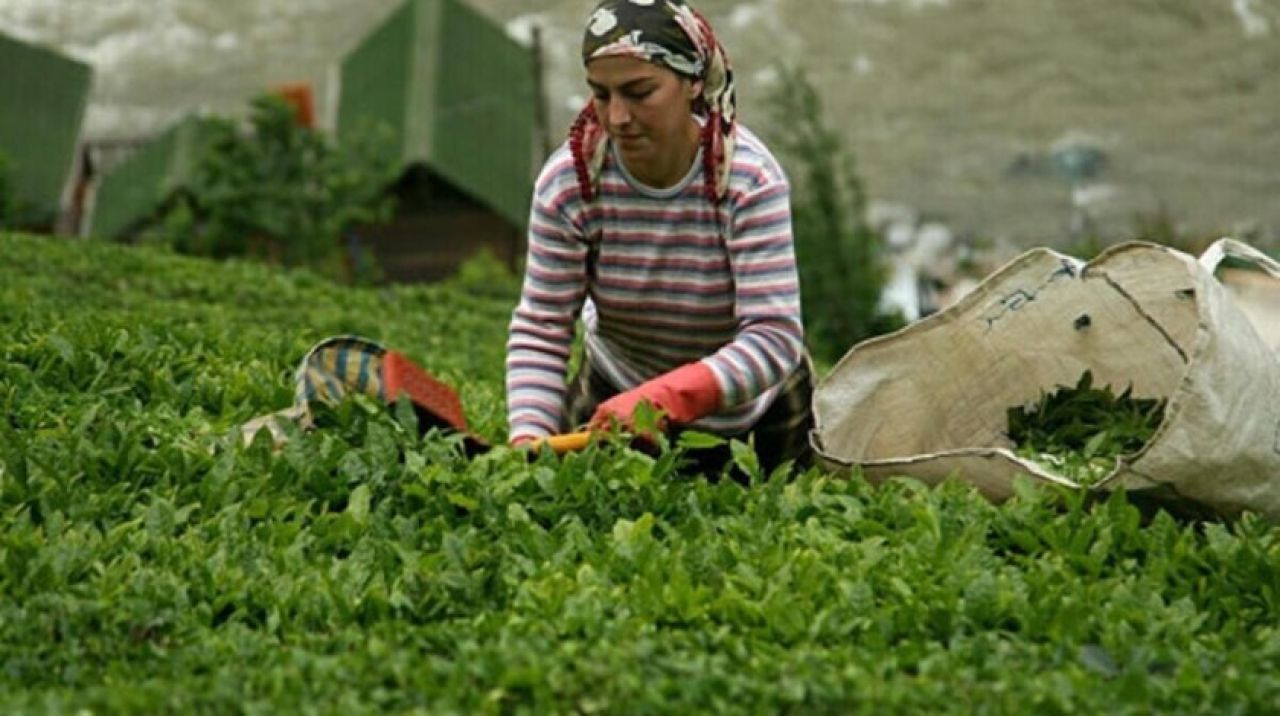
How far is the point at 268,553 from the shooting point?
4.34 metres

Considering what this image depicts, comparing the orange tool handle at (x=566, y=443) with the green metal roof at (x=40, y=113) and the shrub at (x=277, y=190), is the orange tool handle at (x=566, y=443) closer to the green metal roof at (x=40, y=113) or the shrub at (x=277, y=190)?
the shrub at (x=277, y=190)

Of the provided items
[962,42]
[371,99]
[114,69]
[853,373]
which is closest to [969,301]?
[853,373]

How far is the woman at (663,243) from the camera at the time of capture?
4.88 meters

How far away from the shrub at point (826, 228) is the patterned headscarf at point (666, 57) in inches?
596

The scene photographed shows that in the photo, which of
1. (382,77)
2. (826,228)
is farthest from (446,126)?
(826,228)

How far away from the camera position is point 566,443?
487 cm

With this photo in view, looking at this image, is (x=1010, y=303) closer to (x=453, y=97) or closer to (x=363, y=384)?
(x=363, y=384)

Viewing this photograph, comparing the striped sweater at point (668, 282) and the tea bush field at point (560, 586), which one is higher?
the striped sweater at point (668, 282)

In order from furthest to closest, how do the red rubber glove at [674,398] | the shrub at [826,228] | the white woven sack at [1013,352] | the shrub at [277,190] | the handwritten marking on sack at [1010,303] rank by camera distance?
1. the shrub at [826,228]
2. the shrub at [277,190]
3. the handwritten marking on sack at [1010,303]
4. the white woven sack at [1013,352]
5. the red rubber glove at [674,398]

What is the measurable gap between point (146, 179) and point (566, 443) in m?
25.3

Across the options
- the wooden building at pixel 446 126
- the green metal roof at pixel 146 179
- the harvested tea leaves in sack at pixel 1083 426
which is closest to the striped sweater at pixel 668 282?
the harvested tea leaves in sack at pixel 1083 426

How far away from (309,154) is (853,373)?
51.7 feet

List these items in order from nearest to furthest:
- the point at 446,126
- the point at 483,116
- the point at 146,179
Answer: the point at 446,126 < the point at 483,116 < the point at 146,179

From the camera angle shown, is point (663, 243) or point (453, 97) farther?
point (453, 97)
